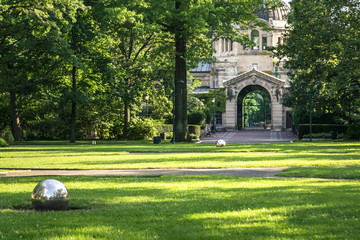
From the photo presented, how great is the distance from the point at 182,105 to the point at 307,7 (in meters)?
12.2

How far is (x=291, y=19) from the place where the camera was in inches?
1563

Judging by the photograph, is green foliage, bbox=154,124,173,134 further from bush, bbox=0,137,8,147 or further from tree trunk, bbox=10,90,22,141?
bush, bbox=0,137,8,147

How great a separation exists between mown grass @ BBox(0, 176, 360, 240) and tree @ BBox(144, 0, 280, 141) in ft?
73.0

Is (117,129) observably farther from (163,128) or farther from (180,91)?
(180,91)

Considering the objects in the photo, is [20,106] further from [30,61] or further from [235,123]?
[235,123]

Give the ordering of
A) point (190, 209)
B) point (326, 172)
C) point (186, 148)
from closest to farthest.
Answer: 1. point (190, 209)
2. point (326, 172)
3. point (186, 148)

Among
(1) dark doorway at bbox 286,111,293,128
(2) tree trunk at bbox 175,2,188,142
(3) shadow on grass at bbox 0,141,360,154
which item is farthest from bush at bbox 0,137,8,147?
(1) dark doorway at bbox 286,111,293,128

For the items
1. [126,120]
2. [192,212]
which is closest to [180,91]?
[126,120]

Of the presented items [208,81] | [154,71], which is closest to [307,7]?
[154,71]

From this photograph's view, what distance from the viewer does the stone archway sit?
79812 millimetres

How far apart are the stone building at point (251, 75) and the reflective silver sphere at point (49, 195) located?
6342 centimetres

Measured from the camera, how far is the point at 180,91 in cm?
4138

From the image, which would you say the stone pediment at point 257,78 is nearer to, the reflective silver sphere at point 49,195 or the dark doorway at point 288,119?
the dark doorway at point 288,119

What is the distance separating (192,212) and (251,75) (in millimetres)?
72172
